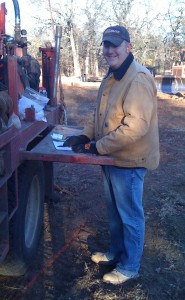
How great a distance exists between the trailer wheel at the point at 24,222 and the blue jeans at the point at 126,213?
0.66 metres

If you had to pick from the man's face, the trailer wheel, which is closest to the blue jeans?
the trailer wheel

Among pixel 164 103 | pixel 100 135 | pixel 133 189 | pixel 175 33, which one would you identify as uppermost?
pixel 175 33

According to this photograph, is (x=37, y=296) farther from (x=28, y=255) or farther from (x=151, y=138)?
(x=151, y=138)

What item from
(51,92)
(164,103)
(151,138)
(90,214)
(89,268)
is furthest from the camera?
(164,103)

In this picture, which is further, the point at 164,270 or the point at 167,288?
the point at 164,270

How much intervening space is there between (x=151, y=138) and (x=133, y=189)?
0.42 meters

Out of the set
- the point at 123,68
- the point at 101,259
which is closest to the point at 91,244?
the point at 101,259

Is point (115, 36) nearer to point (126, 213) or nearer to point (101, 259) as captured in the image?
point (126, 213)

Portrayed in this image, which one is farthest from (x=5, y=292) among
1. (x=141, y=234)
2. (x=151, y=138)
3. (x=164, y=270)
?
(x=151, y=138)

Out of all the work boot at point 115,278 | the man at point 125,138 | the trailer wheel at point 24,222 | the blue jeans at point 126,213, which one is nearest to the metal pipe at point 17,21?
the trailer wheel at point 24,222

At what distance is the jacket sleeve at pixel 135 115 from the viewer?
271 centimetres

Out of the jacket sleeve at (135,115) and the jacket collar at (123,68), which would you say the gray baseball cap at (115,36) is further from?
the jacket sleeve at (135,115)

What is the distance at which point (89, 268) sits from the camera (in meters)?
3.52

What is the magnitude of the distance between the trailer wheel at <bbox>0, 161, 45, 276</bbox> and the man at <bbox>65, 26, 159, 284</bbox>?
51 cm
